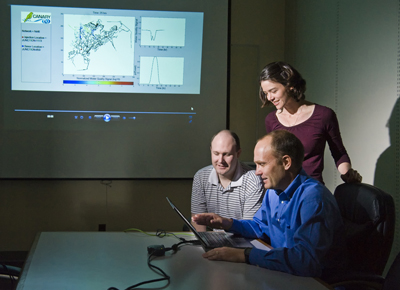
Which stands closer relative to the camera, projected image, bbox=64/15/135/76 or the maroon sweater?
the maroon sweater

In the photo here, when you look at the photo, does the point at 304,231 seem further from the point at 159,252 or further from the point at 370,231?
the point at 159,252

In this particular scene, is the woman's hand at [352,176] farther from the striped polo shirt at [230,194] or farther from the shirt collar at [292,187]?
the shirt collar at [292,187]

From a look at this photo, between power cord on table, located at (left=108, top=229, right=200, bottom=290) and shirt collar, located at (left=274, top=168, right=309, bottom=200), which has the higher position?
shirt collar, located at (left=274, top=168, right=309, bottom=200)

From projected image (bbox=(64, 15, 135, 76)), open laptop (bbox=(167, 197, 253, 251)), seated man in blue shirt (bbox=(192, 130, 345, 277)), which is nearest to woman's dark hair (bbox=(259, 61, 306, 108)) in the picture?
seated man in blue shirt (bbox=(192, 130, 345, 277))

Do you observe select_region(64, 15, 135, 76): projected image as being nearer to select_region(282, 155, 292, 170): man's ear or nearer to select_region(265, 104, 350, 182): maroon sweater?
select_region(265, 104, 350, 182): maroon sweater

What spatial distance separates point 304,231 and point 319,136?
1079 mm

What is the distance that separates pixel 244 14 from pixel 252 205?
8.23 ft

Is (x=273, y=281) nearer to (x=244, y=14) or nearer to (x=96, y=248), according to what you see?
(x=96, y=248)

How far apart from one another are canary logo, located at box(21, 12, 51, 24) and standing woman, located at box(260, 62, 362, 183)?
2.14 metres

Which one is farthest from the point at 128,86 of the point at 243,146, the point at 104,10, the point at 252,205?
the point at 252,205

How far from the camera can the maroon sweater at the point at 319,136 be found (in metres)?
2.36

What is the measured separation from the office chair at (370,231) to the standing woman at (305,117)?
627 millimetres

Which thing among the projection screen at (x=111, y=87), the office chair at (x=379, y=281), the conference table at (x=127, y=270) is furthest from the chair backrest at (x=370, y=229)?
the projection screen at (x=111, y=87)

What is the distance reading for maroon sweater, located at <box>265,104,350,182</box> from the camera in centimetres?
236
